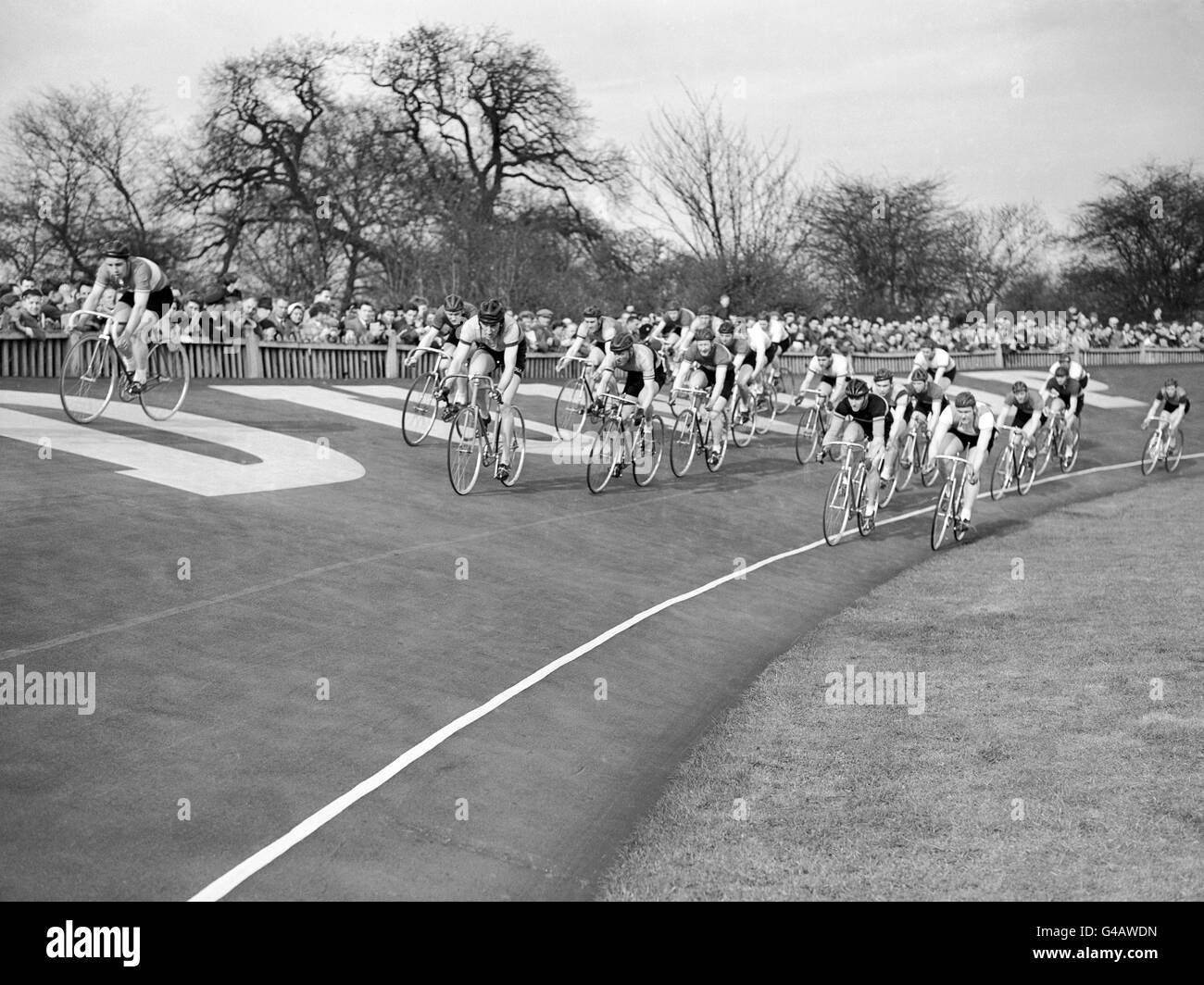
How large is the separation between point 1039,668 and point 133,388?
978 centimetres

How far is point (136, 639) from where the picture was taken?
8.39 m

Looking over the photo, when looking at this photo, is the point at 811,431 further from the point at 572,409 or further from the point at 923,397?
the point at 923,397

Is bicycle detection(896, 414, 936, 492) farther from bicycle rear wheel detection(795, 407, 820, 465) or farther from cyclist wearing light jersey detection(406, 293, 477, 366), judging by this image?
cyclist wearing light jersey detection(406, 293, 477, 366)

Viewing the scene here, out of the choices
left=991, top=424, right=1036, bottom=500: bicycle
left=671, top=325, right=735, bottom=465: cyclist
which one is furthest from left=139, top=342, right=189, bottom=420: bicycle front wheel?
left=991, top=424, right=1036, bottom=500: bicycle

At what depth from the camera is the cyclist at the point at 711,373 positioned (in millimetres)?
18531

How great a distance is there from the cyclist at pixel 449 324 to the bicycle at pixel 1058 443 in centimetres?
1237

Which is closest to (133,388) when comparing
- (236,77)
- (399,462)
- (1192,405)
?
(399,462)

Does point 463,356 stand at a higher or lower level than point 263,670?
higher

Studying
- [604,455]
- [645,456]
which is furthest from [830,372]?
[604,455]

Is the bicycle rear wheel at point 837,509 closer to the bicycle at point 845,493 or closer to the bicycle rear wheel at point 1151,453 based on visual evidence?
the bicycle at point 845,493

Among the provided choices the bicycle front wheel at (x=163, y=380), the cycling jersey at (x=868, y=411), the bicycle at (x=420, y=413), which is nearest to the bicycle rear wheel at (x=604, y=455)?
the bicycle at (x=420, y=413)

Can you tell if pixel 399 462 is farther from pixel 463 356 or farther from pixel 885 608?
pixel 885 608

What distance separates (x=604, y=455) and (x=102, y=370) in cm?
594
